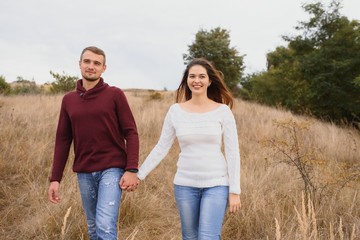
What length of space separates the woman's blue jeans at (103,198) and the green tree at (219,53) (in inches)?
1014

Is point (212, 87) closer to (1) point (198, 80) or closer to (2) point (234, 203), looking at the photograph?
(1) point (198, 80)

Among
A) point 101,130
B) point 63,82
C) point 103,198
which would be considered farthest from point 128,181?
point 63,82

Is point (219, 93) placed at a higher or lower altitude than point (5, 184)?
higher

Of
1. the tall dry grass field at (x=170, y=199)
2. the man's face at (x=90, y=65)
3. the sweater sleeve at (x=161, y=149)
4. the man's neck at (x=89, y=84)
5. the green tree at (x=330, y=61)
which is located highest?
the green tree at (x=330, y=61)

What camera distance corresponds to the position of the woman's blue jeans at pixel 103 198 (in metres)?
2.47

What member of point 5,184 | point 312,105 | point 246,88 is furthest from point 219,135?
point 246,88

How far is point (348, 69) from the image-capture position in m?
16.0

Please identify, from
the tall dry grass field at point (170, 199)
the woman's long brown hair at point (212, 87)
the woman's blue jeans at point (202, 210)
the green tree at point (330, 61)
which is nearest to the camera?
the woman's blue jeans at point (202, 210)

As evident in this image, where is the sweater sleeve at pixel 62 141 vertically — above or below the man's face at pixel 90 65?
below

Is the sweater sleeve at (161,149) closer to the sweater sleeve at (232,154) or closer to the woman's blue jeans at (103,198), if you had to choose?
the woman's blue jeans at (103,198)

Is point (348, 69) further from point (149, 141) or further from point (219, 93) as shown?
point (219, 93)

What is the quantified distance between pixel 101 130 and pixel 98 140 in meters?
0.08

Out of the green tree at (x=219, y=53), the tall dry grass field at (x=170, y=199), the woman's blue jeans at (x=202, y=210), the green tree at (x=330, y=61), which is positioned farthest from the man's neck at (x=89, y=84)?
the green tree at (x=219, y=53)

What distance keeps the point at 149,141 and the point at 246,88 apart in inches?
1121
